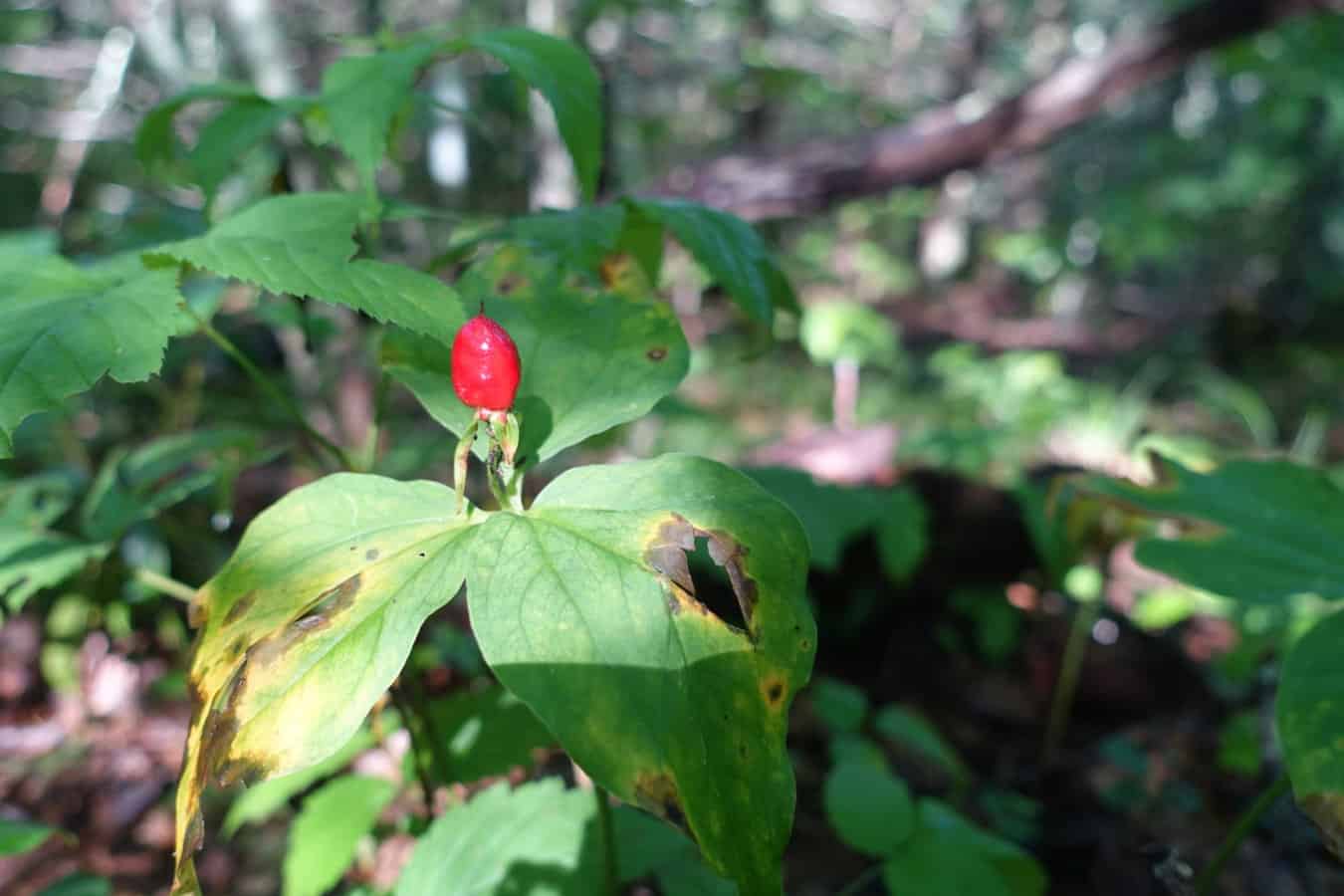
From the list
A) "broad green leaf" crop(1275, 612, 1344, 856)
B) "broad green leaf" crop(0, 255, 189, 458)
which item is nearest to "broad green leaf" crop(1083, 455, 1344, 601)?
"broad green leaf" crop(1275, 612, 1344, 856)

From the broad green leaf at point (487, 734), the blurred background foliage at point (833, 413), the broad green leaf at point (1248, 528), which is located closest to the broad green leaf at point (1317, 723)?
the broad green leaf at point (1248, 528)

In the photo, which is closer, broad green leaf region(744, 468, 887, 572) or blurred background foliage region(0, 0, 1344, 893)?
blurred background foliage region(0, 0, 1344, 893)

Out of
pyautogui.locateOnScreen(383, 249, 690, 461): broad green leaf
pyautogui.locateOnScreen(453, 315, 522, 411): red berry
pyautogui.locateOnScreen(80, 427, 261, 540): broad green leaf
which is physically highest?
pyautogui.locateOnScreen(453, 315, 522, 411): red berry

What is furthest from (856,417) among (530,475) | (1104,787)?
(1104,787)

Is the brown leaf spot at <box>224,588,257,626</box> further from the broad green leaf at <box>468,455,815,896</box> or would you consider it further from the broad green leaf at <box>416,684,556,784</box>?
the broad green leaf at <box>416,684,556,784</box>

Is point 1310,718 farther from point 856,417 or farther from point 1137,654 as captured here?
point 856,417

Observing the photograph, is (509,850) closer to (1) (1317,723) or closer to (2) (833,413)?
(1) (1317,723)

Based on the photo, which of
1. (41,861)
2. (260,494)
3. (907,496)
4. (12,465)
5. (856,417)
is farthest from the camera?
(856,417)
